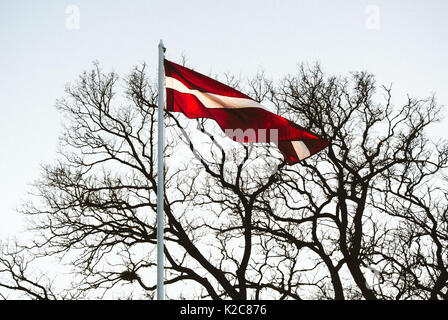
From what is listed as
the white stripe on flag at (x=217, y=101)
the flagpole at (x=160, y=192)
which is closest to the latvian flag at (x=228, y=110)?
the white stripe on flag at (x=217, y=101)

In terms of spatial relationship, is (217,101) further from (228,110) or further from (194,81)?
(194,81)

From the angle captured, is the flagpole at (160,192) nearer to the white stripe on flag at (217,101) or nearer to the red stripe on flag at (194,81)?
the red stripe on flag at (194,81)

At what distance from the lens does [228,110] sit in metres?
8.98

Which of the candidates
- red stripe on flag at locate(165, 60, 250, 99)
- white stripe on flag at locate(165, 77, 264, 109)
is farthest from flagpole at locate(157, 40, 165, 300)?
white stripe on flag at locate(165, 77, 264, 109)

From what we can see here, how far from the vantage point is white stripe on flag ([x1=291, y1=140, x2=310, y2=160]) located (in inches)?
354

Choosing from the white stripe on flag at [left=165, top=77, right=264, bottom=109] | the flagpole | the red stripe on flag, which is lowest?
the flagpole

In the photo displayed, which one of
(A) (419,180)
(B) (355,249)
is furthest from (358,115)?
(B) (355,249)

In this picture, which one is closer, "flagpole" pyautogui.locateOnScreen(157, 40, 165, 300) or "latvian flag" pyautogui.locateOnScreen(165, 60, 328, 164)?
"flagpole" pyautogui.locateOnScreen(157, 40, 165, 300)

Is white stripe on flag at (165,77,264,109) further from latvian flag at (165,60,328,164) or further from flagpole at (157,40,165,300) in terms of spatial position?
flagpole at (157,40,165,300)

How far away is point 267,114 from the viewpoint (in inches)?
354

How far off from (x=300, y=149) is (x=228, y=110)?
134 cm

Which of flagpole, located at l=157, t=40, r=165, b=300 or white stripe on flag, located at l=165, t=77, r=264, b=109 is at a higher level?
white stripe on flag, located at l=165, t=77, r=264, b=109

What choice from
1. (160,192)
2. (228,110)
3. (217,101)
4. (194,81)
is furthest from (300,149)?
(160,192)
